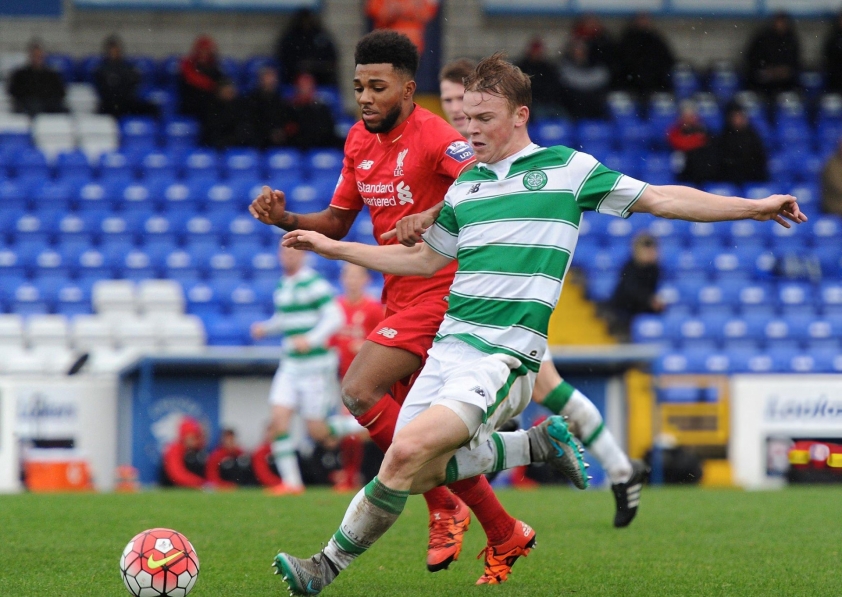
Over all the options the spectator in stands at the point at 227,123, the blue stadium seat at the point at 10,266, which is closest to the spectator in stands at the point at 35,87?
the spectator in stands at the point at 227,123

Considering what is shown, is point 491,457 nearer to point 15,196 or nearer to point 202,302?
point 202,302

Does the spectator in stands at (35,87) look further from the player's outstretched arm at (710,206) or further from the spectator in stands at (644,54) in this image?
the player's outstretched arm at (710,206)

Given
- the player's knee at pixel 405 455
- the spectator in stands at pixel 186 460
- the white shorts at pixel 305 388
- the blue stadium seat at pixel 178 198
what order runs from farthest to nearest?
the blue stadium seat at pixel 178 198
the spectator in stands at pixel 186 460
the white shorts at pixel 305 388
the player's knee at pixel 405 455

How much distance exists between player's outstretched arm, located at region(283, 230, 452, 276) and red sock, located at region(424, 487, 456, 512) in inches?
46.9

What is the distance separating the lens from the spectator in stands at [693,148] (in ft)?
54.6

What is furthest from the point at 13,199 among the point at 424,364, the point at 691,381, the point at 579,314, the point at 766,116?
the point at 424,364

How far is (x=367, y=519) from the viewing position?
4613 millimetres

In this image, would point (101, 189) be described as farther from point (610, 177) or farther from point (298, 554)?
point (610, 177)

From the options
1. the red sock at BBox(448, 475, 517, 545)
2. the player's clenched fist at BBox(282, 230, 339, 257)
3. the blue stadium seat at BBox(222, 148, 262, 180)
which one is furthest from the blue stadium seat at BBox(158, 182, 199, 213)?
the player's clenched fist at BBox(282, 230, 339, 257)

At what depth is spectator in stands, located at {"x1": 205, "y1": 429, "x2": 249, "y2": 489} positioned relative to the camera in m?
11.7

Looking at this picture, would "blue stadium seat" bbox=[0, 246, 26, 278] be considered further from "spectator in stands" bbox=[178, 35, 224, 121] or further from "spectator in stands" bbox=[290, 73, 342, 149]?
"spectator in stands" bbox=[290, 73, 342, 149]

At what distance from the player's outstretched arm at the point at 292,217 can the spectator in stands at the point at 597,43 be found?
12.6 m

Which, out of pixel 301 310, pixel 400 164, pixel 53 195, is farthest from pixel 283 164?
pixel 400 164

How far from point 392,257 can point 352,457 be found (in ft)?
21.4
